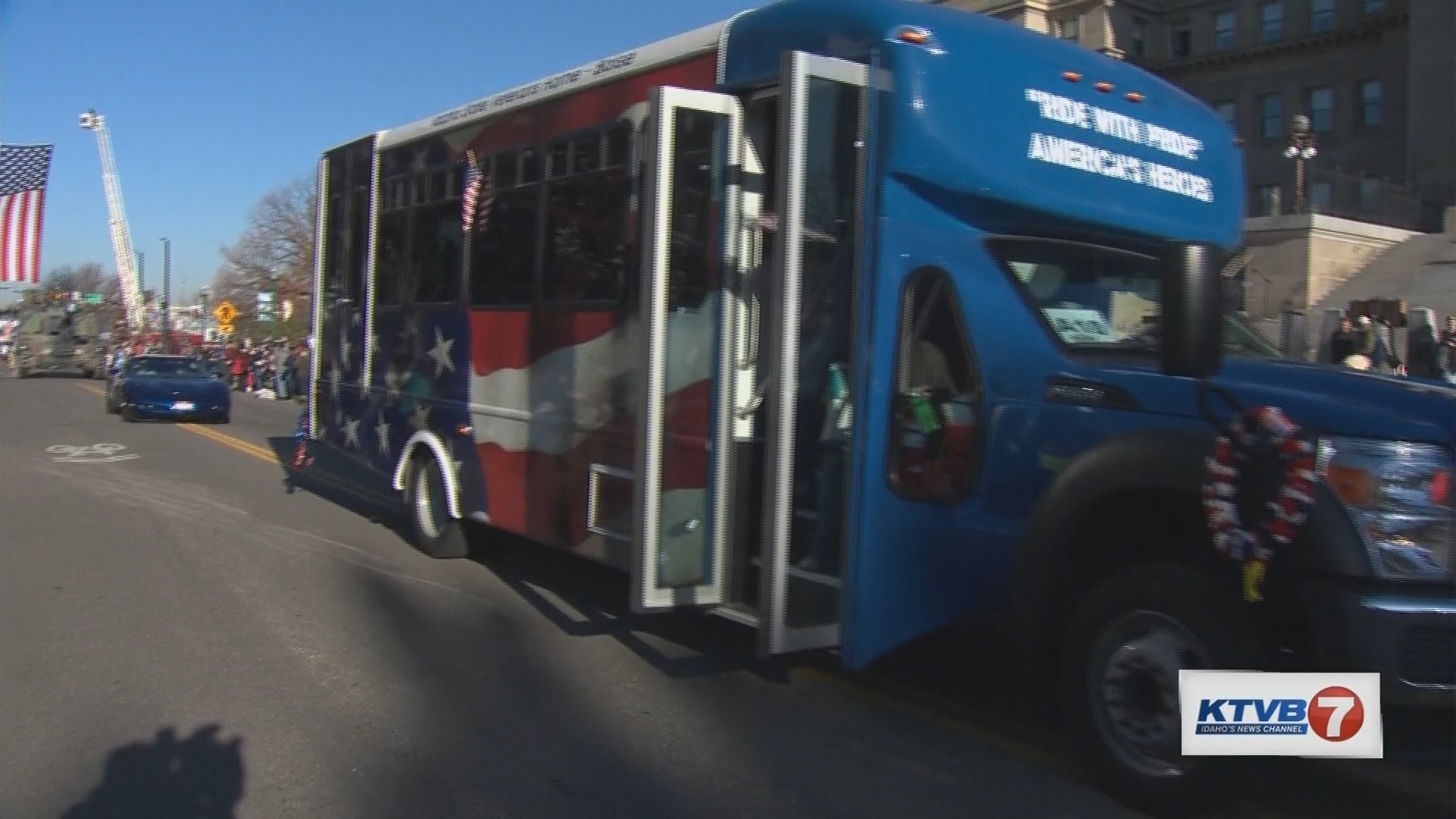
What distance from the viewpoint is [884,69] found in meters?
5.06

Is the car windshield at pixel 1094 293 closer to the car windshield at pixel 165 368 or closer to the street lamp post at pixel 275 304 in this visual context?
the car windshield at pixel 165 368

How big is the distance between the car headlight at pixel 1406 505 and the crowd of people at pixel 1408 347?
9975mm

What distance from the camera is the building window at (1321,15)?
149ft

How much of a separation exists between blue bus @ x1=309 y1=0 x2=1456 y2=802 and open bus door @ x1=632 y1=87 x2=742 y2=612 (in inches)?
0.6

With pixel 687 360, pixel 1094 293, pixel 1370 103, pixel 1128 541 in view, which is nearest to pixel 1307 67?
pixel 1370 103

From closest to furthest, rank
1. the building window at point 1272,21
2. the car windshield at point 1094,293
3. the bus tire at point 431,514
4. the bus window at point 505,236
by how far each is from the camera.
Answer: the car windshield at point 1094,293 → the bus window at point 505,236 → the bus tire at point 431,514 → the building window at point 1272,21

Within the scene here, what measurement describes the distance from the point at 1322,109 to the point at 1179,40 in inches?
267

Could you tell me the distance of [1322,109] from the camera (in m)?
45.9

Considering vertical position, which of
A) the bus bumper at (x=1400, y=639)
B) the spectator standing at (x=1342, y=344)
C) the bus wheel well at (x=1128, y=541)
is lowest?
the bus bumper at (x=1400, y=639)

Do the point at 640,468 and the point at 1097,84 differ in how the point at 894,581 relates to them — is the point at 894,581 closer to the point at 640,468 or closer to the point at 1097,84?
the point at 640,468

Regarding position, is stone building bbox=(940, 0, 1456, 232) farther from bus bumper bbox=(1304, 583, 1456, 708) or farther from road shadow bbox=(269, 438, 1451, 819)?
bus bumper bbox=(1304, 583, 1456, 708)

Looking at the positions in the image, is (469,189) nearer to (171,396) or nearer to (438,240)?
(438,240)

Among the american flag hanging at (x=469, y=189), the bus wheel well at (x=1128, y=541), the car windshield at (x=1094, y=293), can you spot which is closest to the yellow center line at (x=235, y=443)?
the american flag hanging at (x=469, y=189)

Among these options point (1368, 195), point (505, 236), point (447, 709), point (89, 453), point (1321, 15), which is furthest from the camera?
point (1321, 15)
